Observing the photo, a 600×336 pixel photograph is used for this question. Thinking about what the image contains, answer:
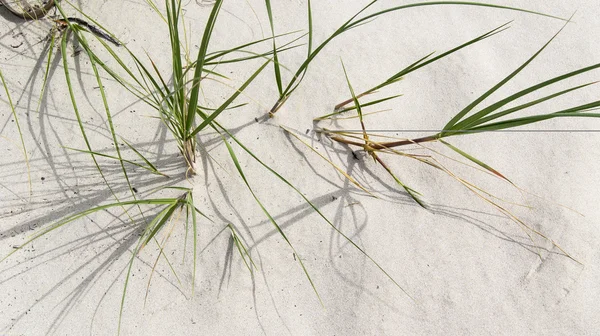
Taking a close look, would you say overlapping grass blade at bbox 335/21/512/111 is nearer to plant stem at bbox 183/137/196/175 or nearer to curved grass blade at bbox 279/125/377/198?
curved grass blade at bbox 279/125/377/198

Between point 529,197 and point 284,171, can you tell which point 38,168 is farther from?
point 529,197

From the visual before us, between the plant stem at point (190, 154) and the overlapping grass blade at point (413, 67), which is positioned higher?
the overlapping grass blade at point (413, 67)

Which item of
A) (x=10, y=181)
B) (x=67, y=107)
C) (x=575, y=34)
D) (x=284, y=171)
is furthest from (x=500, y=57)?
(x=10, y=181)

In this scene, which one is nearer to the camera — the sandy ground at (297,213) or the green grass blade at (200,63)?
the green grass blade at (200,63)

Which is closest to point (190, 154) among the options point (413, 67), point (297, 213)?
point (297, 213)

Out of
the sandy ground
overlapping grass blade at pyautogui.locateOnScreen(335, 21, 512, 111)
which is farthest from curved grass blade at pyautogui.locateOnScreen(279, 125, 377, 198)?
overlapping grass blade at pyautogui.locateOnScreen(335, 21, 512, 111)

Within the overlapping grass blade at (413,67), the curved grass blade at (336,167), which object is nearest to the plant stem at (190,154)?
the curved grass blade at (336,167)

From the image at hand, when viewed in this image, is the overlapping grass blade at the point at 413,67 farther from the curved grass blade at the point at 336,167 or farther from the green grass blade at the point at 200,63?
the green grass blade at the point at 200,63

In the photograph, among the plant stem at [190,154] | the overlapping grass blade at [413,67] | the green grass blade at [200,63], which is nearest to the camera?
the green grass blade at [200,63]

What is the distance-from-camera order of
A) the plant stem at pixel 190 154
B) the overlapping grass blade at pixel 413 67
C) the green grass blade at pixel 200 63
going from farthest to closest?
the plant stem at pixel 190 154 < the overlapping grass blade at pixel 413 67 < the green grass blade at pixel 200 63
